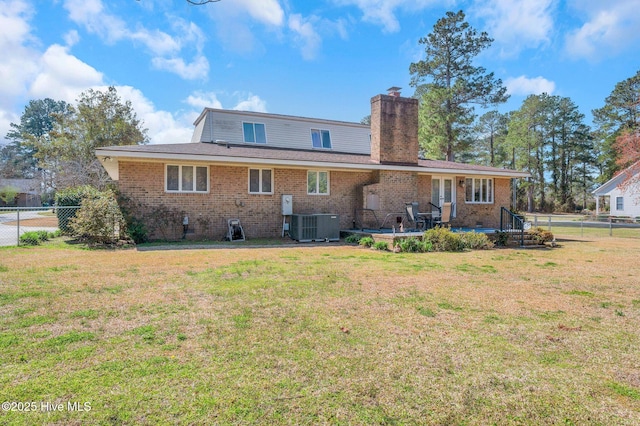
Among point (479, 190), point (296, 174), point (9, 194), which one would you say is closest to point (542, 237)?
point (479, 190)

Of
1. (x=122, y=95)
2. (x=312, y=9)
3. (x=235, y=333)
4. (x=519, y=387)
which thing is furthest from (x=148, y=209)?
(x=122, y=95)

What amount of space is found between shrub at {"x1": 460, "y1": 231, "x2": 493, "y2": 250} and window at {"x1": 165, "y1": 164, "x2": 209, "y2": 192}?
9529mm

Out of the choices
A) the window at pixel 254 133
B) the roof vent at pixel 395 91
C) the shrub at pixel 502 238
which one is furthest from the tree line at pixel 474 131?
the roof vent at pixel 395 91

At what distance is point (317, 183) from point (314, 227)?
7.63ft

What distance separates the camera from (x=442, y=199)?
1712 cm

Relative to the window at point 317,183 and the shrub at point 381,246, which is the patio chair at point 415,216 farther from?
the window at point 317,183

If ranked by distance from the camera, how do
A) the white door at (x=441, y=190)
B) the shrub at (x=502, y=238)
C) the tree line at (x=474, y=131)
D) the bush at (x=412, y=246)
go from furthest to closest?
1. the tree line at (x=474, y=131)
2. the white door at (x=441, y=190)
3. the shrub at (x=502, y=238)
4. the bush at (x=412, y=246)

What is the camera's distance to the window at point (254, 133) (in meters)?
17.1

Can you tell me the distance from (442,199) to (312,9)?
34.5 ft

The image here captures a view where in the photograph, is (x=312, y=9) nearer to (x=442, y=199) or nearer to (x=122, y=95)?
(x=442, y=199)

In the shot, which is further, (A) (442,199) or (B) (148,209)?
(A) (442,199)

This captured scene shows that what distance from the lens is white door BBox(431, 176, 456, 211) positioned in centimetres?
1708

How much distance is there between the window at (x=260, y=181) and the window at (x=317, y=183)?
167 cm

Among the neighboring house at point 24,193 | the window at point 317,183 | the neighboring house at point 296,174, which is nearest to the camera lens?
the neighboring house at point 296,174
